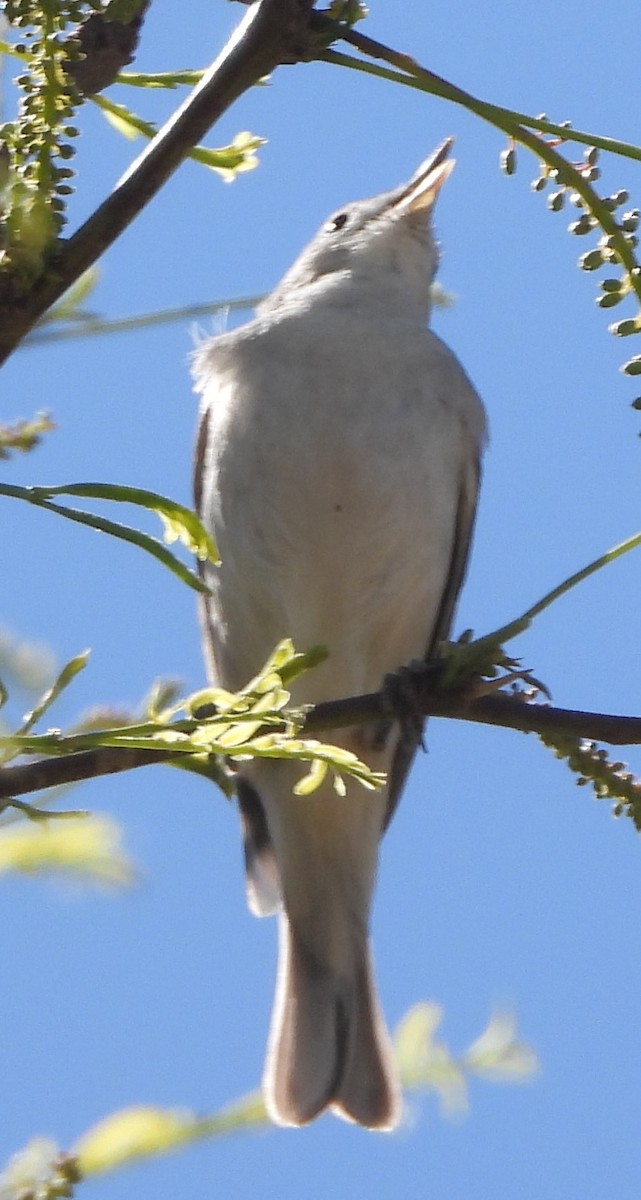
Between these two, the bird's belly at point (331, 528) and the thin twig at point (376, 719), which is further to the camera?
the bird's belly at point (331, 528)

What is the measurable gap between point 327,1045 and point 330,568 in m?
1.31

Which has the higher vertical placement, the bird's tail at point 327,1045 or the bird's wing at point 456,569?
the bird's wing at point 456,569

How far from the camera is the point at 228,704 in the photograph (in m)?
1.20

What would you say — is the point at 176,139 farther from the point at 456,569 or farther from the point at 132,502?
the point at 456,569

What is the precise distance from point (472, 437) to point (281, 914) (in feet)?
5.04

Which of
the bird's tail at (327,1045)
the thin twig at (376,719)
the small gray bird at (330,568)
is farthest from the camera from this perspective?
the small gray bird at (330,568)

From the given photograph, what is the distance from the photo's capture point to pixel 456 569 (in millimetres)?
4684

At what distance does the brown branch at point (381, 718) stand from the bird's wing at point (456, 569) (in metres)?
2.64

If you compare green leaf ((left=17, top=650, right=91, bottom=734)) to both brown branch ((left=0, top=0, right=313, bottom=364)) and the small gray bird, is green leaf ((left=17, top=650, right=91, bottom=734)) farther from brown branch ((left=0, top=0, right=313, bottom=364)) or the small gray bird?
the small gray bird

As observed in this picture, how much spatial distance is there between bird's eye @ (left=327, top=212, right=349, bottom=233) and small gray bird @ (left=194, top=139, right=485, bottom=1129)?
2.06ft

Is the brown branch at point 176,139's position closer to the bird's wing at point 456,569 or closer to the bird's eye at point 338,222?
the bird's wing at point 456,569

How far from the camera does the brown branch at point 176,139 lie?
1.26 meters

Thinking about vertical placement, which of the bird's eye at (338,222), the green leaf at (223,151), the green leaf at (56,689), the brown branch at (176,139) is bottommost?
the green leaf at (56,689)

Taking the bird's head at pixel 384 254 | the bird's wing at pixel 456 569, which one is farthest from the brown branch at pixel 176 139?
the bird's head at pixel 384 254
